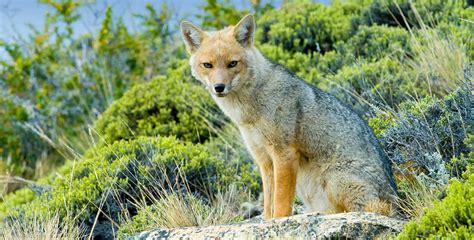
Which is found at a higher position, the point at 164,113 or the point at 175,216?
the point at 175,216

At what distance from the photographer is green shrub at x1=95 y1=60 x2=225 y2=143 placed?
10289 millimetres

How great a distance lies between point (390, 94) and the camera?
868 centimetres

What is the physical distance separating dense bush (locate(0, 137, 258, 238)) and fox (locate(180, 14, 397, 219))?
1.30m

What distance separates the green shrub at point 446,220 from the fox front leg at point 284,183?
118 centimetres

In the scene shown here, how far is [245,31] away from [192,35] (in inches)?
18.2

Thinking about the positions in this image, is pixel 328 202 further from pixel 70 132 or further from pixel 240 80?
pixel 70 132

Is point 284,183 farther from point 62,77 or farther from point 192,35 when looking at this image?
point 62,77

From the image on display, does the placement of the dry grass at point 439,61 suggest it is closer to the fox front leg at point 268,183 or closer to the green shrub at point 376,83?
the green shrub at point 376,83

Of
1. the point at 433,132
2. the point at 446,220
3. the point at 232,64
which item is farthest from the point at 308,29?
the point at 446,220

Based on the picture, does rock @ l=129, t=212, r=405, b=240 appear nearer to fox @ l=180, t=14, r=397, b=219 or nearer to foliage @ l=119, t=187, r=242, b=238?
fox @ l=180, t=14, r=397, b=219

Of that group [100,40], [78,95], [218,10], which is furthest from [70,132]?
[218,10]

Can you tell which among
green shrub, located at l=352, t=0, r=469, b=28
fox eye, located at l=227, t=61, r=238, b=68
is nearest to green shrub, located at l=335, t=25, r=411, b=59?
green shrub, located at l=352, t=0, r=469, b=28

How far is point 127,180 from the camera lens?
761 centimetres

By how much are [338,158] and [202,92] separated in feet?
15.3
